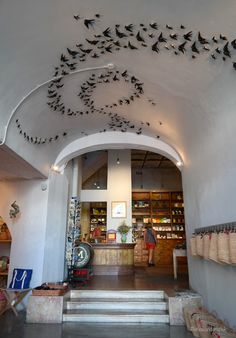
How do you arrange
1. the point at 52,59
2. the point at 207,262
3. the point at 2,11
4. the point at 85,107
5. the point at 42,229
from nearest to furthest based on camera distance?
the point at 2,11, the point at 52,59, the point at 207,262, the point at 85,107, the point at 42,229

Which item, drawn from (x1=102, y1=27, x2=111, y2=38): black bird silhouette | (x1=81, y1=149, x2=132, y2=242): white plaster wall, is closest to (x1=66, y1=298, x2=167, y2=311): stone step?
(x1=102, y1=27, x2=111, y2=38): black bird silhouette

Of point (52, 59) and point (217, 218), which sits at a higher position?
point (52, 59)

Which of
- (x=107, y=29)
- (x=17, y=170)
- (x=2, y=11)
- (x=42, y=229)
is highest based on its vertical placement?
(x=107, y=29)

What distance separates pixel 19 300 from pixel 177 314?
9.64ft

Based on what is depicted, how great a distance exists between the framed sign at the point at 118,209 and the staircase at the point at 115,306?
4.58m

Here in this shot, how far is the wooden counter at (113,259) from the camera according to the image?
8.01 m

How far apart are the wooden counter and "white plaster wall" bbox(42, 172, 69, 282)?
2073 mm

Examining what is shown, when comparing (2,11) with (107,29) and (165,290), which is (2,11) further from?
(165,290)

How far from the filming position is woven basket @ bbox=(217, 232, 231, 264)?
289 centimetres

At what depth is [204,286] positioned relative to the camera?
13.7 ft

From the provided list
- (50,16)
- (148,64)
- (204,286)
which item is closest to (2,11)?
(50,16)

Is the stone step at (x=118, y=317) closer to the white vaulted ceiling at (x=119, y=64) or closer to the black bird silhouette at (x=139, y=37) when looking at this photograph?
the white vaulted ceiling at (x=119, y=64)

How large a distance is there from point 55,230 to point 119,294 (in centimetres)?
206

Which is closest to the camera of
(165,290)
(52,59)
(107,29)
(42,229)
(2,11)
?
(2,11)
